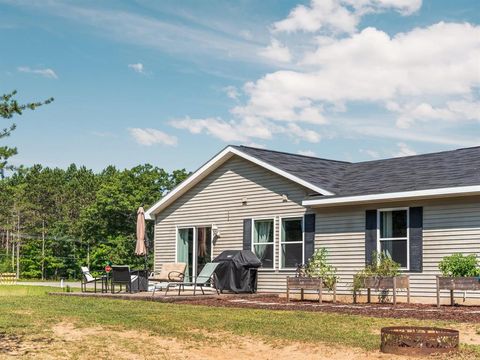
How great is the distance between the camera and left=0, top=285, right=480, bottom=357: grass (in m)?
10.3

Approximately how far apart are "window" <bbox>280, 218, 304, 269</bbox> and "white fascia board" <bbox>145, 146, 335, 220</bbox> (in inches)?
47.1

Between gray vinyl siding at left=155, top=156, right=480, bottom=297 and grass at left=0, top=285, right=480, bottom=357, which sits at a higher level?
gray vinyl siding at left=155, top=156, right=480, bottom=297

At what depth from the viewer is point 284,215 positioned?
19.1 m

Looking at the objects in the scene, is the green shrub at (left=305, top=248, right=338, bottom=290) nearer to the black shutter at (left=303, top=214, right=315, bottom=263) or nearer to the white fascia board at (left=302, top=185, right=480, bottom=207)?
the black shutter at (left=303, top=214, right=315, bottom=263)

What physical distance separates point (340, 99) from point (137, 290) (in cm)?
1058

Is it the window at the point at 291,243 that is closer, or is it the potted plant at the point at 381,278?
the potted plant at the point at 381,278

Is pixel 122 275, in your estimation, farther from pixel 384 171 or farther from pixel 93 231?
pixel 93 231

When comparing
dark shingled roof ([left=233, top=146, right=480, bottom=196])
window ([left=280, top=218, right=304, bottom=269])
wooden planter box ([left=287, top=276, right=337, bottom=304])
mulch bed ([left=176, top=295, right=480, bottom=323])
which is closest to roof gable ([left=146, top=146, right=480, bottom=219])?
dark shingled roof ([left=233, top=146, right=480, bottom=196])

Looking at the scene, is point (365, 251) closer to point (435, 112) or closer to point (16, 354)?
point (16, 354)

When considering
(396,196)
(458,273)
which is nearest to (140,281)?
(396,196)

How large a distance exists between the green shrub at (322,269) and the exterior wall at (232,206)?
126 cm

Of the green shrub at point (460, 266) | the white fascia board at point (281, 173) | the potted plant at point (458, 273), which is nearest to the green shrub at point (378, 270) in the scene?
the potted plant at point (458, 273)

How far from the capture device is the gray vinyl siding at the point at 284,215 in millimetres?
15680

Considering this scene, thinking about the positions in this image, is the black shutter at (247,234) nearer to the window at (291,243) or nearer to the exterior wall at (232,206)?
the exterior wall at (232,206)
